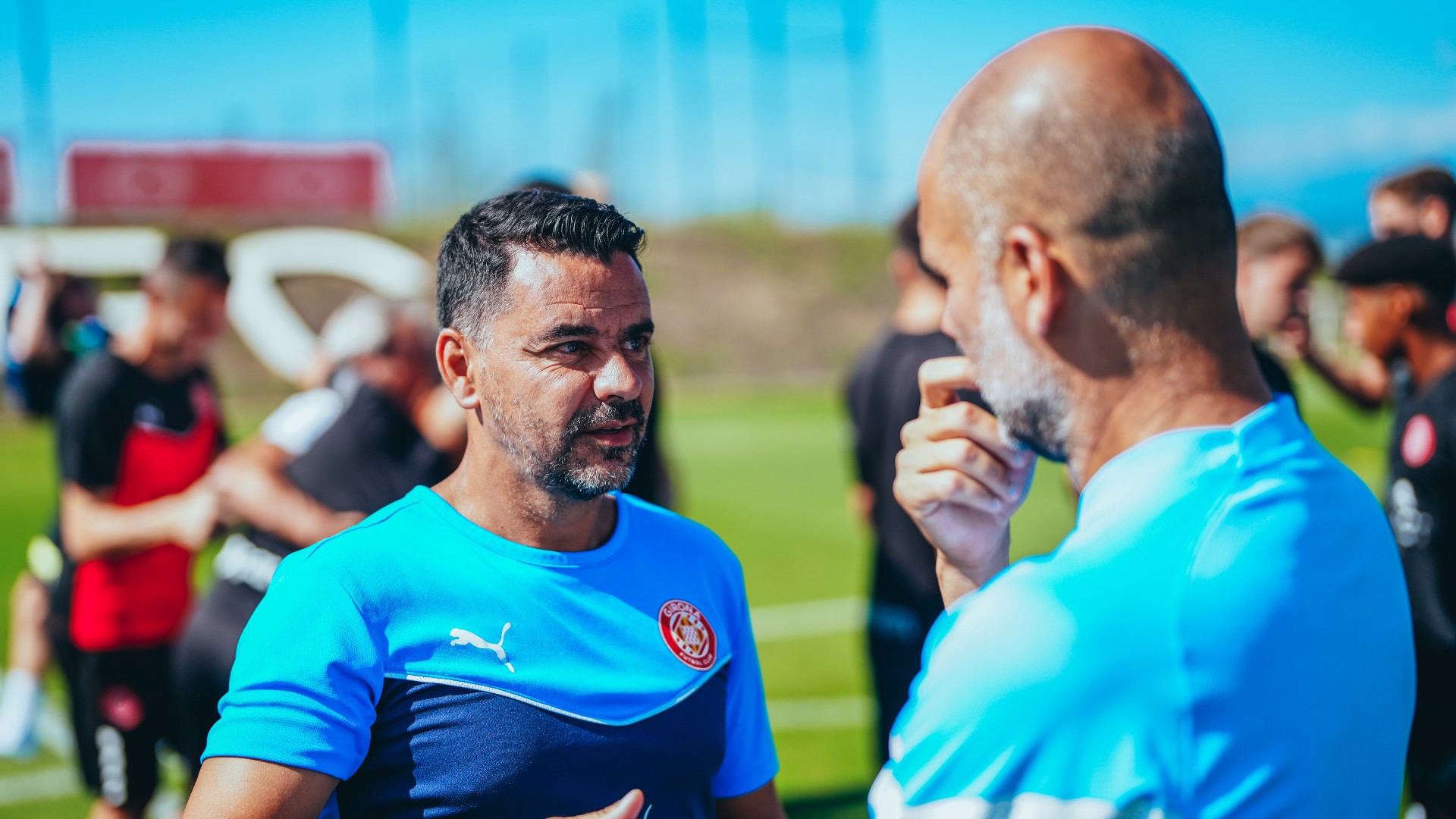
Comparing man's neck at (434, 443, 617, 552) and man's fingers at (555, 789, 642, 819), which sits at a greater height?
man's neck at (434, 443, 617, 552)

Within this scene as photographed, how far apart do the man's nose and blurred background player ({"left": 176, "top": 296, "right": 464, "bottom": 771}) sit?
180cm

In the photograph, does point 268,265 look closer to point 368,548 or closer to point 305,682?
point 368,548

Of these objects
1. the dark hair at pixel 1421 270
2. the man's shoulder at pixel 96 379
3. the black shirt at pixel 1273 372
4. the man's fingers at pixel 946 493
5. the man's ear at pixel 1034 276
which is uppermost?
the man's ear at pixel 1034 276

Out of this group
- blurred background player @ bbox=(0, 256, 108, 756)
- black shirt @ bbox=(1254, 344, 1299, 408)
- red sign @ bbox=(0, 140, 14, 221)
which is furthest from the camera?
red sign @ bbox=(0, 140, 14, 221)

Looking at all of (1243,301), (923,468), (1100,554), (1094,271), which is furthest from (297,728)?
(1243,301)

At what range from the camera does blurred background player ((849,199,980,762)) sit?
4.19m

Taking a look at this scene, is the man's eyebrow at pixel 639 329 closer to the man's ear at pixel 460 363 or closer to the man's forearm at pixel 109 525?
the man's ear at pixel 460 363

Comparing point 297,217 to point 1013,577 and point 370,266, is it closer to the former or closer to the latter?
point 370,266

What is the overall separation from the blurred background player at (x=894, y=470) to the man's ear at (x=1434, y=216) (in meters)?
2.92

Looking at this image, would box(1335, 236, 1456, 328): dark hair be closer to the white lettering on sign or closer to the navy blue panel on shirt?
the navy blue panel on shirt

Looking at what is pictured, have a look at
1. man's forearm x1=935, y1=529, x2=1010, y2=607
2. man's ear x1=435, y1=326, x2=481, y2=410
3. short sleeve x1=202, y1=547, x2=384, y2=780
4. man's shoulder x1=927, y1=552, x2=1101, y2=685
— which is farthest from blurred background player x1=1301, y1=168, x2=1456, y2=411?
short sleeve x1=202, y1=547, x2=384, y2=780

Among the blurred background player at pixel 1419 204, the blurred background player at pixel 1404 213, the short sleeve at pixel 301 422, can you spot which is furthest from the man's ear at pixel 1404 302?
the short sleeve at pixel 301 422

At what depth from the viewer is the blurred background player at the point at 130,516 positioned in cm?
443

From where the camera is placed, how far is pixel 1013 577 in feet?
4.30
